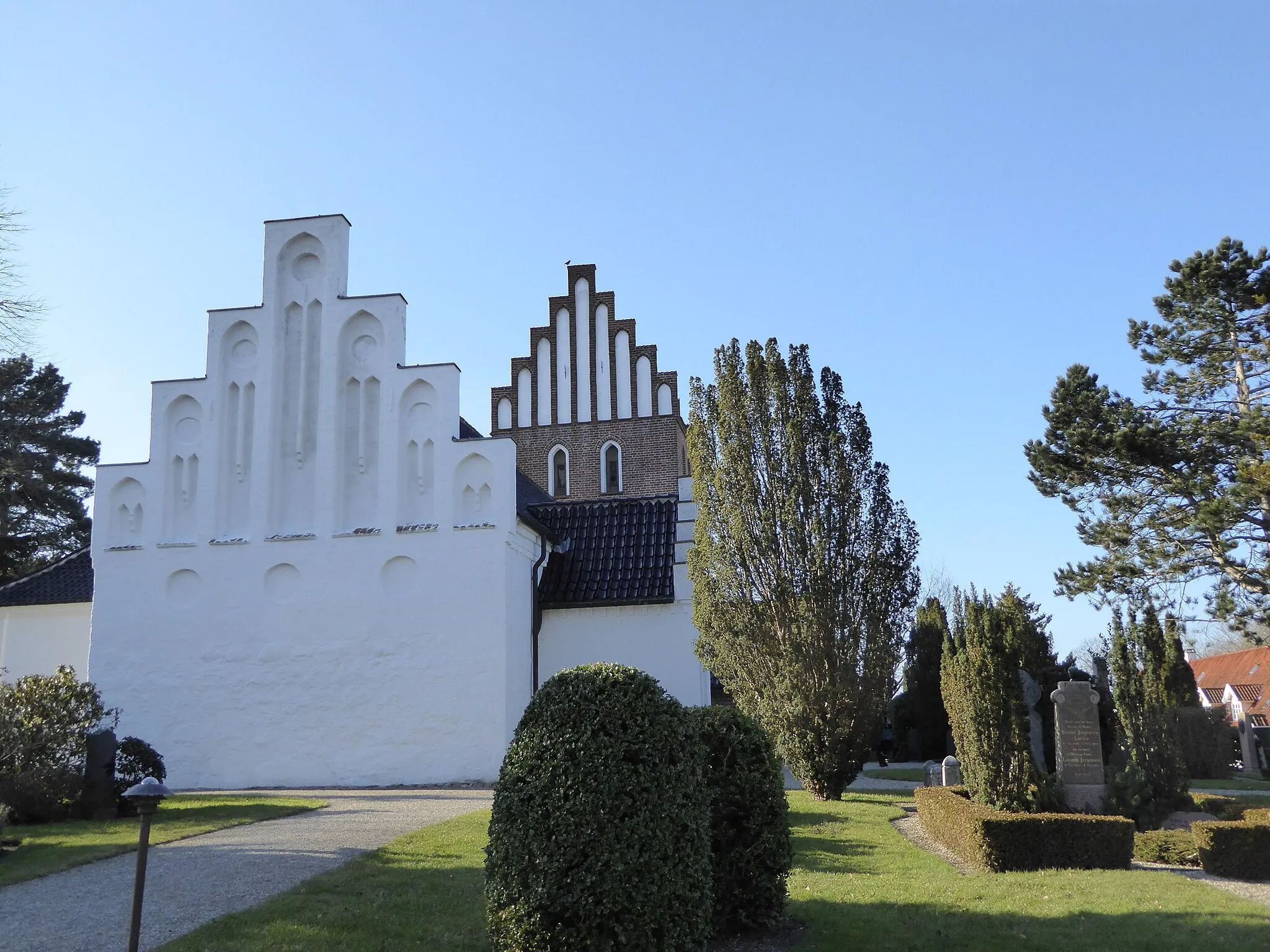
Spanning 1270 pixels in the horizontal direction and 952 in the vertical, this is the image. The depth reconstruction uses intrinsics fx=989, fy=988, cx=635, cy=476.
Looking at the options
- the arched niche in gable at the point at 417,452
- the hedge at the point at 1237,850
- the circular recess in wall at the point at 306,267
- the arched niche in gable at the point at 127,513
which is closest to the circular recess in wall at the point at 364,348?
the arched niche in gable at the point at 417,452

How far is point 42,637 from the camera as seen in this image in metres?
23.3

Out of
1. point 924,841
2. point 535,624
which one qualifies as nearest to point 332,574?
point 535,624

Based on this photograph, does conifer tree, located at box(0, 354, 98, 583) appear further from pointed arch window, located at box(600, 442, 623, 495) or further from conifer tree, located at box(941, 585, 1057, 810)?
conifer tree, located at box(941, 585, 1057, 810)

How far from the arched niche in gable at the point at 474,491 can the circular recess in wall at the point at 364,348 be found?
3.14 meters

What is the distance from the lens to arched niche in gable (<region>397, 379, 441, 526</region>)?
19.5 metres

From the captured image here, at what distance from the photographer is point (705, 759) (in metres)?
7.67

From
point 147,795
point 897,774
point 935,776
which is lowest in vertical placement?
point 897,774

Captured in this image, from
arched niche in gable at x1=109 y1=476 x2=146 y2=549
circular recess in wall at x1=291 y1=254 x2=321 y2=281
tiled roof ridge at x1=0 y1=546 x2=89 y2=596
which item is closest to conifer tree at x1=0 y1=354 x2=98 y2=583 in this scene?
tiled roof ridge at x1=0 y1=546 x2=89 y2=596

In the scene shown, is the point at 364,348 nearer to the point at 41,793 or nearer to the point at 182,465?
the point at 182,465

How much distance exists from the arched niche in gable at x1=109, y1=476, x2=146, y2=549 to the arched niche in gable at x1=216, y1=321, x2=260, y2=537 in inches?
66.5

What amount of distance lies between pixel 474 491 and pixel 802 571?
267 inches

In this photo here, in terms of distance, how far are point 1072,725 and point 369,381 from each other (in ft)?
46.7

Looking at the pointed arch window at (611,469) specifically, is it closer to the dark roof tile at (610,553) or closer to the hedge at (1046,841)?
the dark roof tile at (610,553)

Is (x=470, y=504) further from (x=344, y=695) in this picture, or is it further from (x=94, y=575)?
(x=94, y=575)
